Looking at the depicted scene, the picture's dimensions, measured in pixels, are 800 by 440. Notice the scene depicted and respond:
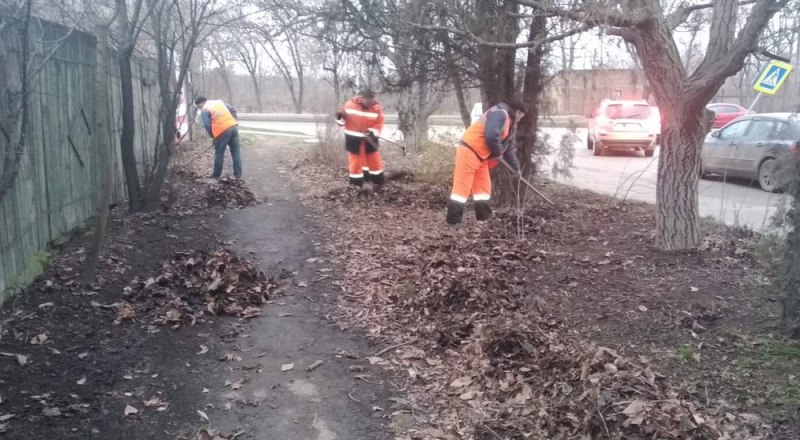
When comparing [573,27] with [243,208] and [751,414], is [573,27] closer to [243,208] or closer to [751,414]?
[751,414]

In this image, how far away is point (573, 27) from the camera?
629 cm

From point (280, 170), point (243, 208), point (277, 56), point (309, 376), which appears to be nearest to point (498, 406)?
point (309, 376)

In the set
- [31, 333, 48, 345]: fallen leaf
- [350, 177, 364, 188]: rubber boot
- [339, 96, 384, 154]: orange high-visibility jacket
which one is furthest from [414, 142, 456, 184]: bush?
[31, 333, 48, 345]: fallen leaf

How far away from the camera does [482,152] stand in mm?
7898

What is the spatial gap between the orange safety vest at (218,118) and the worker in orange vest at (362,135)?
6.67 feet

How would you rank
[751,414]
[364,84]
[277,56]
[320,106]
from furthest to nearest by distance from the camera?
[277,56], [320,106], [364,84], [751,414]

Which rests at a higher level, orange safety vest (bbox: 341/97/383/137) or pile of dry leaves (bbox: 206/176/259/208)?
orange safety vest (bbox: 341/97/383/137)

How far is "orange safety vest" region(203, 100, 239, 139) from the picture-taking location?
440 inches

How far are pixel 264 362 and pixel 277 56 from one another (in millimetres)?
34181

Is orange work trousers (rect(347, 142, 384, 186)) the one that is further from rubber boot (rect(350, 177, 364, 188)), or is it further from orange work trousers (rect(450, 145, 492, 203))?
orange work trousers (rect(450, 145, 492, 203))

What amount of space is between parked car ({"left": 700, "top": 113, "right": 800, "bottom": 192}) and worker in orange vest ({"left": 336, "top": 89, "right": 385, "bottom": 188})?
6.20m

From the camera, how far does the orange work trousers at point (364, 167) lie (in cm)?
1070

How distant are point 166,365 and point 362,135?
662 centimetres

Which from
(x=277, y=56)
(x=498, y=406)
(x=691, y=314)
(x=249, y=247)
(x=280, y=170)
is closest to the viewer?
(x=498, y=406)
